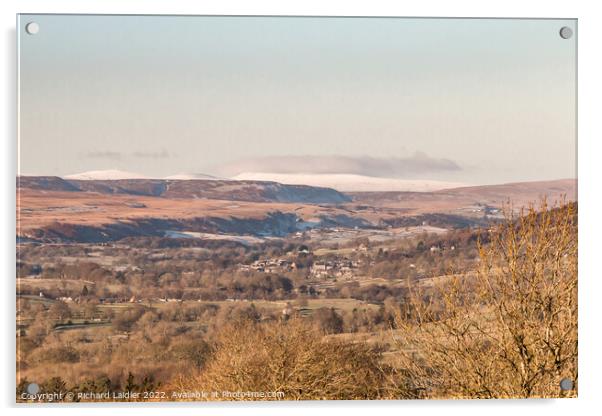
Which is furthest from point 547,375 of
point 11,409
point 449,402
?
point 11,409

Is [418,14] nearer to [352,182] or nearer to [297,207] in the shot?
[352,182]

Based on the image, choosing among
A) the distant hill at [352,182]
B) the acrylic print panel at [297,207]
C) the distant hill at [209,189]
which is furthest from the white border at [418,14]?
the distant hill at [352,182]

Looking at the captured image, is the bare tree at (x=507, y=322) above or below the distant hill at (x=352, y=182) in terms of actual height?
below

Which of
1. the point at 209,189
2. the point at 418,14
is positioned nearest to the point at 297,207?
the point at 209,189

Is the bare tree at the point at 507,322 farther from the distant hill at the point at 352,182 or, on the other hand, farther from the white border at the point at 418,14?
the distant hill at the point at 352,182

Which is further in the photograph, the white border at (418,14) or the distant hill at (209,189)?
the distant hill at (209,189)
